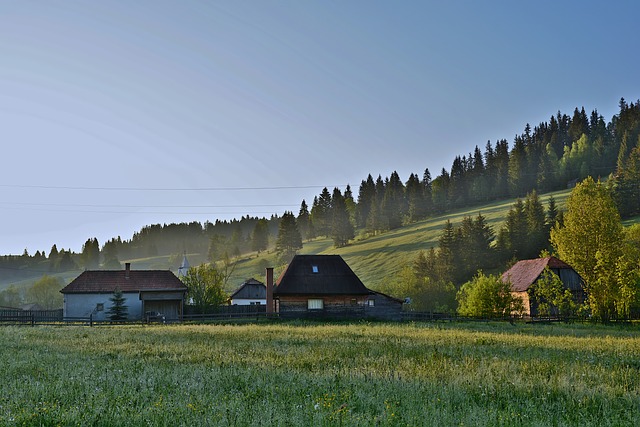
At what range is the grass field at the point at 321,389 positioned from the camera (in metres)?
8.92

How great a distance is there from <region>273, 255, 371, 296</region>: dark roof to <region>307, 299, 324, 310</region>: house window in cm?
91

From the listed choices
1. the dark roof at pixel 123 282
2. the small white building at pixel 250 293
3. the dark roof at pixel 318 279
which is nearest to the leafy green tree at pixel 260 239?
the small white building at pixel 250 293

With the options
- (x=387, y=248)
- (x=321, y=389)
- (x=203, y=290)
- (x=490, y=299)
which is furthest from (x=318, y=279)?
(x=387, y=248)

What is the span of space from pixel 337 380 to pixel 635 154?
437 ft

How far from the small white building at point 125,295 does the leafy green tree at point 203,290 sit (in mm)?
1792

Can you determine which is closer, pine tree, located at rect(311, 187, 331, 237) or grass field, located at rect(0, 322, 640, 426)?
grass field, located at rect(0, 322, 640, 426)

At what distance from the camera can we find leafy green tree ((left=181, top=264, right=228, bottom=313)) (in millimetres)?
65438

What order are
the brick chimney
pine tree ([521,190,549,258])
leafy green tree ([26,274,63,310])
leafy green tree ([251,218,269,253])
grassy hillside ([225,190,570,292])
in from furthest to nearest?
leafy green tree ([251,218,269,253])
leafy green tree ([26,274,63,310])
grassy hillside ([225,190,570,292])
pine tree ([521,190,549,258])
the brick chimney

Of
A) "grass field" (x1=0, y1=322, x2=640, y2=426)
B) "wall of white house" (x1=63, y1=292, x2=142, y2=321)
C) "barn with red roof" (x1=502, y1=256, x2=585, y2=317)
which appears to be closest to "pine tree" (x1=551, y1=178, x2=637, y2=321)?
"barn with red roof" (x1=502, y1=256, x2=585, y2=317)

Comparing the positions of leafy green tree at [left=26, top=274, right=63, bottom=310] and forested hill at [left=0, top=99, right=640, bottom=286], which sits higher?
forested hill at [left=0, top=99, right=640, bottom=286]

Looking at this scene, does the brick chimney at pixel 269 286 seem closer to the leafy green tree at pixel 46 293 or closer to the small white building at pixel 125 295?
the small white building at pixel 125 295

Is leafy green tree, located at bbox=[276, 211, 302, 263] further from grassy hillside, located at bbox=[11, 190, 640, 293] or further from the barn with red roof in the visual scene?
the barn with red roof

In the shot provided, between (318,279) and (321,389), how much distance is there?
50.4 m

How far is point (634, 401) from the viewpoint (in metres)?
10.5
